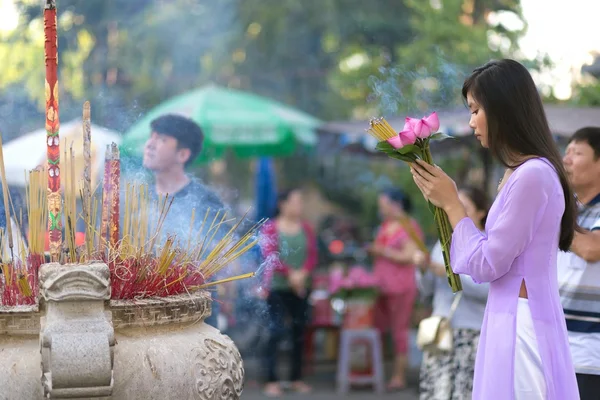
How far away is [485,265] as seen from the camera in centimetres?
261

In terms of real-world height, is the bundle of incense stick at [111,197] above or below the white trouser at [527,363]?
above

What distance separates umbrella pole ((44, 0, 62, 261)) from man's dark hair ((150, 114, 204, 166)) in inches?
56.3

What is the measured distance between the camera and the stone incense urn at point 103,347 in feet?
8.11

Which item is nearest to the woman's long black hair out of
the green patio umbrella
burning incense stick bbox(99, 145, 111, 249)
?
burning incense stick bbox(99, 145, 111, 249)

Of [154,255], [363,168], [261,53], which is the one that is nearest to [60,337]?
[154,255]

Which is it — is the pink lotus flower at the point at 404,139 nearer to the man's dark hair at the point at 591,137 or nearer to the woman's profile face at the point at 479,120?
the woman's profile face at the point at 479,120

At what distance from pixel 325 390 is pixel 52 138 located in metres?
5.38

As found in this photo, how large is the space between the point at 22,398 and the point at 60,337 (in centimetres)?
24

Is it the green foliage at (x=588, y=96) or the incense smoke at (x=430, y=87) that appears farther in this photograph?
the incense smoke at (x=430, y=87)

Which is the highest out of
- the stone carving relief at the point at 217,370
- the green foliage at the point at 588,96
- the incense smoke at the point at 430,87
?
the incense smoke at the point at 430,87

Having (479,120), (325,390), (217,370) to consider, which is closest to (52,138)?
(217,370)

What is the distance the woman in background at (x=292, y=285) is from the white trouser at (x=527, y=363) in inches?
189

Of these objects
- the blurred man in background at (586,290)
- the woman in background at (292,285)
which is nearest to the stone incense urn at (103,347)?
the blurred man in background at (586,290)

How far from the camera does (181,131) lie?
4.35m
